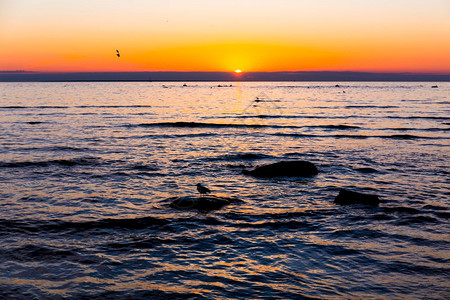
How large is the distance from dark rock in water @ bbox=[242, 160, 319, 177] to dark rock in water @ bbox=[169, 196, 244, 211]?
511cm

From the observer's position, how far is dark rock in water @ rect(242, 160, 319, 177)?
62.3 feet

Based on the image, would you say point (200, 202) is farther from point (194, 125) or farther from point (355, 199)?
point (194, 125)

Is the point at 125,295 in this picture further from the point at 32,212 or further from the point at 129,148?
the point at 129,148

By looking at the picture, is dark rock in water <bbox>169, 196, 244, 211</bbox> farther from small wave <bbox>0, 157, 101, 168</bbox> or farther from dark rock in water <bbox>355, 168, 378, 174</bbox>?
small wave <bbox>0, 157, 101, 168</bbox>

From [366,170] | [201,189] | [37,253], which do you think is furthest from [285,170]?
[37,253]

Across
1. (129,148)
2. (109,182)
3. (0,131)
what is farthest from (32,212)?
(0,131)

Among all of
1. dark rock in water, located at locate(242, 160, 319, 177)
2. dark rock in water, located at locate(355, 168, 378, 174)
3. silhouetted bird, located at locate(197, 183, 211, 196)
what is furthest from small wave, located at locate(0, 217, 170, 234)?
dark rock in water, located at locate(355, 168, 378, 174)

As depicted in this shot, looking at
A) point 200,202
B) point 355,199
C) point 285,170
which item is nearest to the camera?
point 200,202

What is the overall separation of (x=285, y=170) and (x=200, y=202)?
6.61 m

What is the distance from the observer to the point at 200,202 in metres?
13.8

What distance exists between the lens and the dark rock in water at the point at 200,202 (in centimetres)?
1367

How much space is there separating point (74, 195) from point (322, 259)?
10.2 meters

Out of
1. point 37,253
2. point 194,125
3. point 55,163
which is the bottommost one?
point 37,253

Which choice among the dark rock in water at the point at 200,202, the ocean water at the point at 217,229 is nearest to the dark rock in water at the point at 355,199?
the ocean water at the point at 217,229
